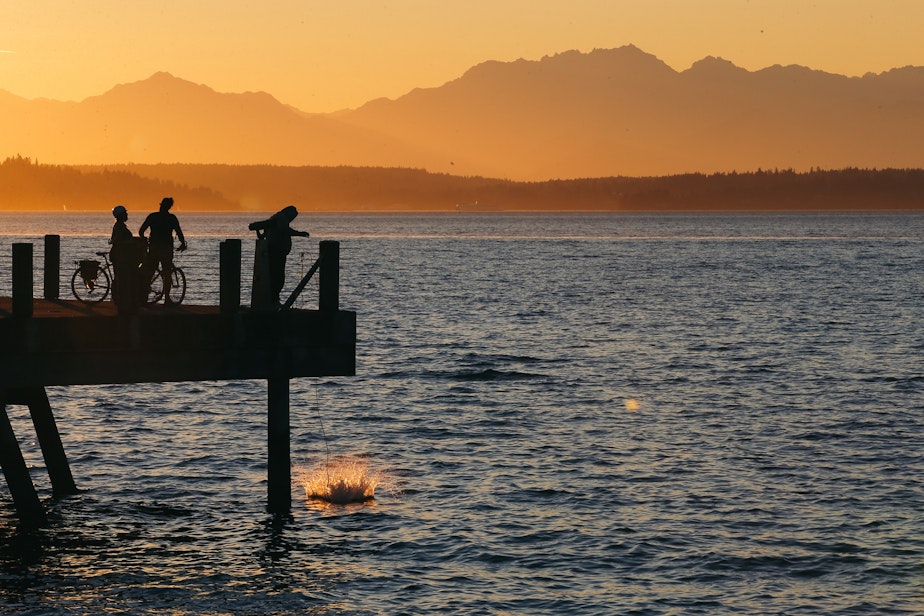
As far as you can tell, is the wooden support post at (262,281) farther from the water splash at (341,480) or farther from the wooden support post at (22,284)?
the water splash at (341,480)

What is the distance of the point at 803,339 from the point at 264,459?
35791 mm

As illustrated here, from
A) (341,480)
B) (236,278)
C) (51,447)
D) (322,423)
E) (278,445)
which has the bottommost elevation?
(322,423)

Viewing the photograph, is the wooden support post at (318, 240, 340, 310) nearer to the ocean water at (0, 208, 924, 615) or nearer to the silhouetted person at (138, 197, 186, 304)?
the silhouetted person at (138, 197, 186, 304)

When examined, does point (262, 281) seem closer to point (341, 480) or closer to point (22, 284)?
point (22, 284)

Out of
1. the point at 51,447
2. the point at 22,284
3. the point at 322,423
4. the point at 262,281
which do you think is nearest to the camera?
the point at 22,284

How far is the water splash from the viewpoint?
2488cm

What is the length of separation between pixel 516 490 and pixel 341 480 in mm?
3416

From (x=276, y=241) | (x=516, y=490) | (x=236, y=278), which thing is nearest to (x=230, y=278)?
(x=236, y=278)

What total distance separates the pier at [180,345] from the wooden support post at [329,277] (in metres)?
0.02

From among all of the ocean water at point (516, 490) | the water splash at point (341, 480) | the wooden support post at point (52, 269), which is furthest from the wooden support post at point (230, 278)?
the water splash at point (341, 480)

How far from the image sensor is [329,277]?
21.5 m

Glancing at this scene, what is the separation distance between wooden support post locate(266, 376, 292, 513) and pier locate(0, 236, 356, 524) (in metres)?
0.02

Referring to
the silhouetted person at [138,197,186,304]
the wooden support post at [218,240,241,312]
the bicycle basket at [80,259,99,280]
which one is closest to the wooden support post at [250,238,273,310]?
the wooden support post at [218,240,241,312]

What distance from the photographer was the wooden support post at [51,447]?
24.7 metres
